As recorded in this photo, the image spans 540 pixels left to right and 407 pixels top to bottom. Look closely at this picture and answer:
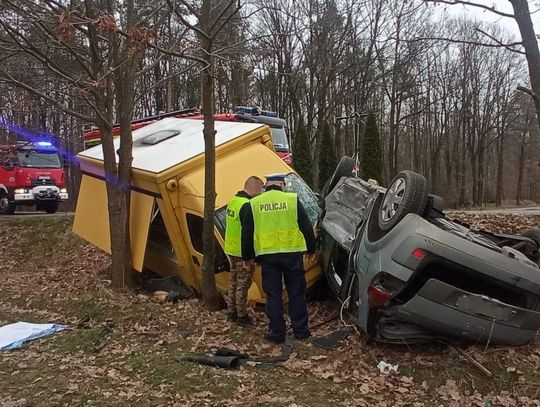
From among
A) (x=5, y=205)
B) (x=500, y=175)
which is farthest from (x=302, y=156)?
(x=500, y=175)

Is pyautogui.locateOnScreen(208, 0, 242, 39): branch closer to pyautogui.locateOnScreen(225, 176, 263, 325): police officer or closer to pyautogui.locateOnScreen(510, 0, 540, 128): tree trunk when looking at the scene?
pyautogui.locateOnScreen(225, 176, 263, 325): police officer

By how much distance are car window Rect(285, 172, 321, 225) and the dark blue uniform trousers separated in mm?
1700

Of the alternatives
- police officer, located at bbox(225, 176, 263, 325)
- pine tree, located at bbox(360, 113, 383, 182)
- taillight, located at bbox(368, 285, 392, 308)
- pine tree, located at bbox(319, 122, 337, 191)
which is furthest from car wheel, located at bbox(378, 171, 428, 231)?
pine tree, located at bbox(319, 122, 337, 191)

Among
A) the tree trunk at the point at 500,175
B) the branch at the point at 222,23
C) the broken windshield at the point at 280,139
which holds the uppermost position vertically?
the branch at the point at 222,23

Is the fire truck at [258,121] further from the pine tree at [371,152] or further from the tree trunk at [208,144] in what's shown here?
the pine tree at [371,152]

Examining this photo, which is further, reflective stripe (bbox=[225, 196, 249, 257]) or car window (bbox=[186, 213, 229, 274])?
car window (bbox=[186, 213, 229, 274])

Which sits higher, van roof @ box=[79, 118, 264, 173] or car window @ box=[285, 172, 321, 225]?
van roof @ box=[79, 118, 264, 173]

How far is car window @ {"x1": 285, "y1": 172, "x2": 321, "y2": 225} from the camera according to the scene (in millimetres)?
7740

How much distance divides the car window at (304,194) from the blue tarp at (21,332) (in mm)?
3354

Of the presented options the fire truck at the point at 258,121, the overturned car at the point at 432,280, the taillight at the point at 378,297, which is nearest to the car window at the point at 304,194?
the overturned car at the point at 432,280

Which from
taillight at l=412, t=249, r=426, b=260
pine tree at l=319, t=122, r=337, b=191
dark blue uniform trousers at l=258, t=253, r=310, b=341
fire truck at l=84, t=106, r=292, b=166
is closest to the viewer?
taillight at l=412, t=249, r=426, b=260

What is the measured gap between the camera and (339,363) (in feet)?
17.1

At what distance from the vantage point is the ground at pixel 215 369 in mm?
4414

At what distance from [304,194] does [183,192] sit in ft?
5.62
